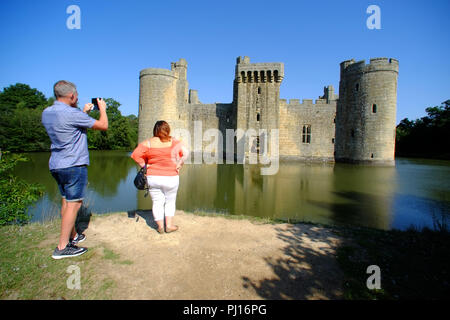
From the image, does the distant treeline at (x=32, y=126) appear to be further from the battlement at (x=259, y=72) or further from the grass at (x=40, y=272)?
the grass at (x=40, y=272)

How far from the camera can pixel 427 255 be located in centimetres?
328

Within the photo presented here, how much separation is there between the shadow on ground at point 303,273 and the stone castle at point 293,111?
58.7ft

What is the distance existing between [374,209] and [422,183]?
7.62 metres

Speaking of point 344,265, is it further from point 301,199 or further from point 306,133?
point 306,133

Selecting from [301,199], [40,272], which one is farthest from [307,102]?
[40,272]

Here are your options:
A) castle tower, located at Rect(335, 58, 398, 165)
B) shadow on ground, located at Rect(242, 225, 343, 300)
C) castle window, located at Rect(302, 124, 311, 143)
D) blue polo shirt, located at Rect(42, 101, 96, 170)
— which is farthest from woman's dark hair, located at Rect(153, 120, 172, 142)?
castle window, located at Rect(302, 124, 311, 143)

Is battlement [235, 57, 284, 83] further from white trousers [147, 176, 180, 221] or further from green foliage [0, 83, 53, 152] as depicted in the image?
green foliage [0, 83, 53, 152]

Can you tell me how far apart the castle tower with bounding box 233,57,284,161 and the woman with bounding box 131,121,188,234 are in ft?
58.6

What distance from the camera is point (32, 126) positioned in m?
29.9

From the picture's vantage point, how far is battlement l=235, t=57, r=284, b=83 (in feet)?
66.8

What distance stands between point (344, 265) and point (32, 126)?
38411mm

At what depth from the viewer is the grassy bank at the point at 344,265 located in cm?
229

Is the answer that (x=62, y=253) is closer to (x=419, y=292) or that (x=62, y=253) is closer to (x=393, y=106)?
(x=419, y=292)
